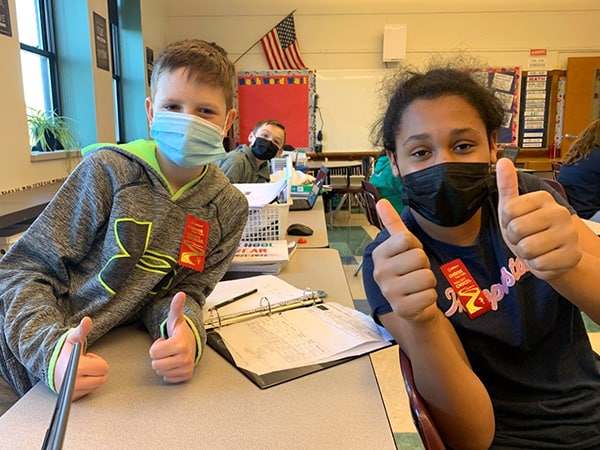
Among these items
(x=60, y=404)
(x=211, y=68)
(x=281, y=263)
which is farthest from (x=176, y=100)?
(x=60, y=404)

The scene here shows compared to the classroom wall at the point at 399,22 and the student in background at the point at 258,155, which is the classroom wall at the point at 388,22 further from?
the student in background at the point at 258,155

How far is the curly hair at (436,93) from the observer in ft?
3.37

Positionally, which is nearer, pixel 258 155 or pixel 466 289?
pixel 466 289

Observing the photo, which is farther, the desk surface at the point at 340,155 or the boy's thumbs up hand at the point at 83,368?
the desk surface at the point at 340,155

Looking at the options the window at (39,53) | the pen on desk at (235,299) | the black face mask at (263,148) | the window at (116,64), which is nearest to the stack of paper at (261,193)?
the pen on desk at (235,299)

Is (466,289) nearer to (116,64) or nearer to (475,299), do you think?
(475,299)

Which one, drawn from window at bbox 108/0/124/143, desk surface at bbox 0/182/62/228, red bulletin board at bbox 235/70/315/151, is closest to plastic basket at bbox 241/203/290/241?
desk surface at bbox 0/182/62/228

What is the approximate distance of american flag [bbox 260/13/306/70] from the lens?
286 inches

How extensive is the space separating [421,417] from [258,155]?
2490mm

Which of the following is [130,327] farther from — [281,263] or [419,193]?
[419,193]

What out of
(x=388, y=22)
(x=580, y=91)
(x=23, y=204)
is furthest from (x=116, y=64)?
(x=580, y=91)

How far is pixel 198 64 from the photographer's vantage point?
108 centimetres

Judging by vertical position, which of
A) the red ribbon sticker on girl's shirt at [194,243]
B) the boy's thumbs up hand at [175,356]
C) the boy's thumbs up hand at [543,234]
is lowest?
the boy's thumbs up hand at [175,356]

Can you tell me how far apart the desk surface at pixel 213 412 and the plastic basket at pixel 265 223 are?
2.82 feet
